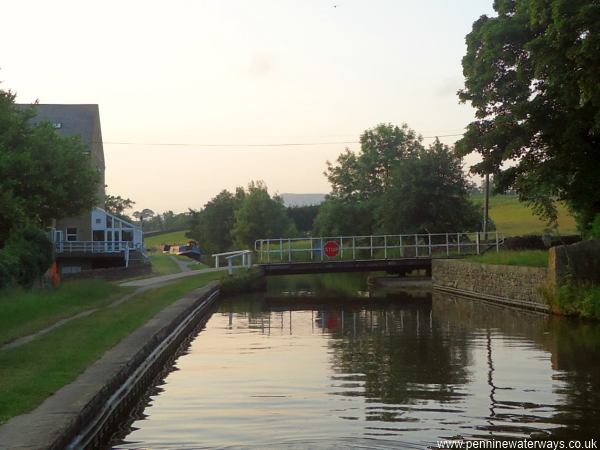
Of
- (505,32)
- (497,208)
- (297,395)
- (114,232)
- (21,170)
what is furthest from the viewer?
(497,208)

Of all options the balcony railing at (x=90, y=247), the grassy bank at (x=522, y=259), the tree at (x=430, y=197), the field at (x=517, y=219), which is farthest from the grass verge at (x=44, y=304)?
the field at (x=517, y=219)

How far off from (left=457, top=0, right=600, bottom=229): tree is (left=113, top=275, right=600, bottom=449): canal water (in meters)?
5.40

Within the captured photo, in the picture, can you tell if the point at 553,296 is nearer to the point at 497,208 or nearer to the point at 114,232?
the point at 114,232

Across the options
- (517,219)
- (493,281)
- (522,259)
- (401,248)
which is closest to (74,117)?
(401,248)

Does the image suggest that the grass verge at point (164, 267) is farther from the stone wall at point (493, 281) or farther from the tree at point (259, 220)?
the stone wall at point (493, 281)

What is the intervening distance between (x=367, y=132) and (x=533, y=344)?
232 feet

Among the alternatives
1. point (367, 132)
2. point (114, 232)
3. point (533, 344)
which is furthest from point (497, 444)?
point (367, 132)

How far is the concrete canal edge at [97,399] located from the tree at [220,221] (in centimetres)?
8081

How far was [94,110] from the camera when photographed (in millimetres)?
68750

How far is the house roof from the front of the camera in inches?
2594

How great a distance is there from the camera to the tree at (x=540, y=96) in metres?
21.3

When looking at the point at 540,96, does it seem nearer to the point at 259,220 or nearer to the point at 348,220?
the point at 348,220

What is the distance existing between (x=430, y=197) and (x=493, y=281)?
21.2m

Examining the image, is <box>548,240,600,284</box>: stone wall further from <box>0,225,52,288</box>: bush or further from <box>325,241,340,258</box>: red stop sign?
<box>325,241,340,258</box>: red stop sign
